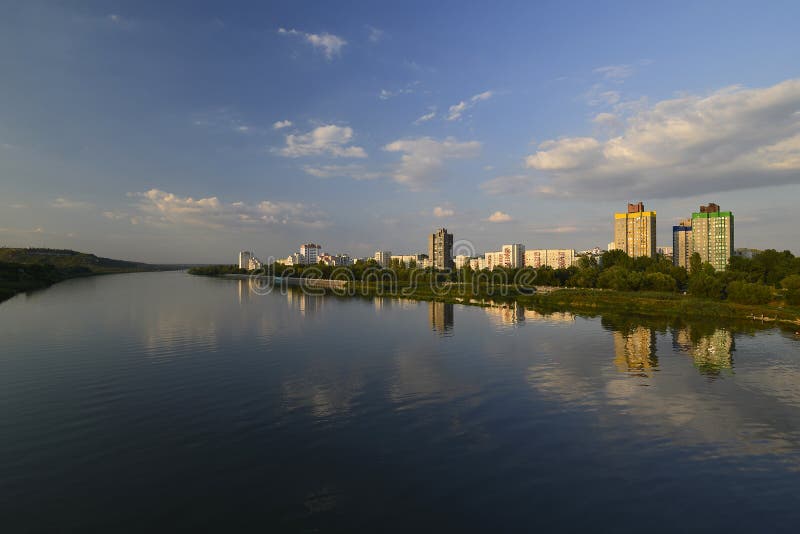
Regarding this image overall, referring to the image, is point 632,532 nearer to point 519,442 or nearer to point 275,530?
point 519,442

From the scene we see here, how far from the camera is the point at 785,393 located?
19.3m

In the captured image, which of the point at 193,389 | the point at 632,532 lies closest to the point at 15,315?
the point at 193,389

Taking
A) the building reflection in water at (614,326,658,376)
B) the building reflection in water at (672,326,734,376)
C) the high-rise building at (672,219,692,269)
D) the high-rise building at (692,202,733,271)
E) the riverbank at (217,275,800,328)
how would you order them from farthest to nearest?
the high-rise building at (672,219,692,269) < the high-rise building at (692,202,733,271) < the riverbank at (217,275,800,328) < the building reflection in water at (672,326,734,376) < the building reflection in water at (614,326,658,376)

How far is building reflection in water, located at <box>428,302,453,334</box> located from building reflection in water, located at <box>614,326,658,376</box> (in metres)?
14.5

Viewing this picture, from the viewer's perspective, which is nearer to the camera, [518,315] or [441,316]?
[441,316]

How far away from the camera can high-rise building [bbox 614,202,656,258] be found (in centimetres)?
11862

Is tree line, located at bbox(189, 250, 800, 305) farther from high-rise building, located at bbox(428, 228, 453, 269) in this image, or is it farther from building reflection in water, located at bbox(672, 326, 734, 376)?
high-rise building, located at bbox(428, 228, 453, 269)

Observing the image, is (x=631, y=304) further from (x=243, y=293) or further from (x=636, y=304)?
(x=243, y=293)

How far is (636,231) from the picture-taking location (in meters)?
121

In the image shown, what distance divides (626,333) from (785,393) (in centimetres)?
1608

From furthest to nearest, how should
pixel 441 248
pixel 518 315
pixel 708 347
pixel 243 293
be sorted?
pixel 441 248, pixel 243 293, pixel 518 315, pixel 708 347

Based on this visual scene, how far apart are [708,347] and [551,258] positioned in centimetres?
Answer: 15763

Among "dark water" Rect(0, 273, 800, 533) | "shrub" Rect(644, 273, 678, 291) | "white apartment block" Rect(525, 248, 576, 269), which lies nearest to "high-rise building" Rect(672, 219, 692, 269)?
"white apartment block" Rect(525, 248, 576, 269)

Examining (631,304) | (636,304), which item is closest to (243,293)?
(631,304)
